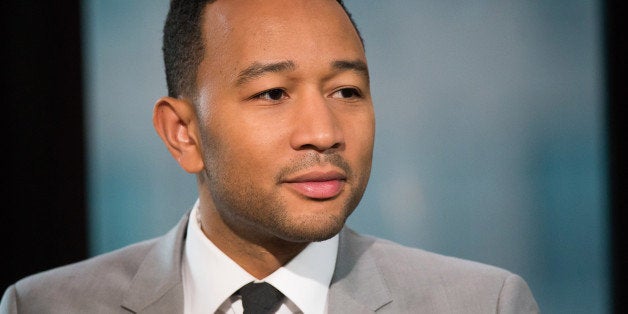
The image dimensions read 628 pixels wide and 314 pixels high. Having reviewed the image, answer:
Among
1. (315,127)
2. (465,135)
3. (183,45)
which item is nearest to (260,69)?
(315,127)

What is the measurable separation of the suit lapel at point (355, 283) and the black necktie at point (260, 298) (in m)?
0.13

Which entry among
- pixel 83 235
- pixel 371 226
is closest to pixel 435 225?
pixel 371 226

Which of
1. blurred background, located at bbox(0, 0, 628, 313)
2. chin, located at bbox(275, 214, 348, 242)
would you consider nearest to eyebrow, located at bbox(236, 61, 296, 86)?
chin, located at bbox(275, 214, 348, 242)

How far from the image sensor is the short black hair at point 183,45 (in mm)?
2076

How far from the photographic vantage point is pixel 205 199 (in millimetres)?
2154

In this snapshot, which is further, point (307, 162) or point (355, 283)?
point (355, 283)

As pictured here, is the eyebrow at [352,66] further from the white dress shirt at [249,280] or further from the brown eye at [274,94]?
the white dress shirt at [249,280]

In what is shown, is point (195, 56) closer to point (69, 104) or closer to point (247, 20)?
point (247, 20)

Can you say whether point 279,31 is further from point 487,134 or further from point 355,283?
point 487,134

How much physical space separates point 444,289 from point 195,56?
2.68 feet

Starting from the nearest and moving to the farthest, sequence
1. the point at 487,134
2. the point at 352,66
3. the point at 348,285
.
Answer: the point at 352,66 → the point at 348,285 → the point at 487,134

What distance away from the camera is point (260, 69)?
1898mm

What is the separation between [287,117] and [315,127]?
8 centimetres

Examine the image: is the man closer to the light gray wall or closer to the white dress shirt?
the white dress shirt
